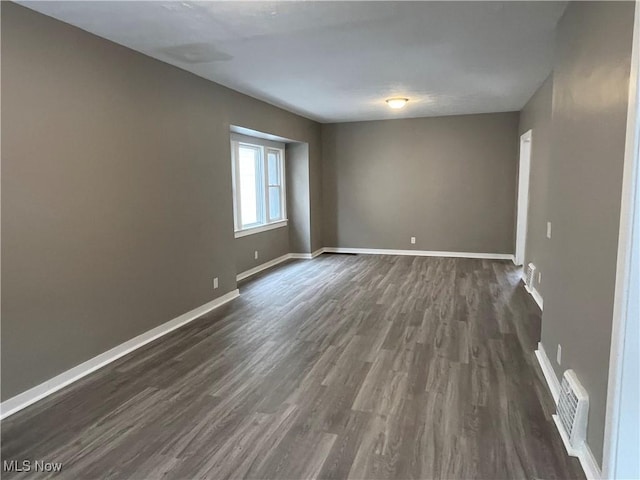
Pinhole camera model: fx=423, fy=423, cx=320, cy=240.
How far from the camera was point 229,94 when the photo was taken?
4941 millimetres

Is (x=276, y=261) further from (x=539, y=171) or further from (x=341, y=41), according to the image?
(x=341, y=41)

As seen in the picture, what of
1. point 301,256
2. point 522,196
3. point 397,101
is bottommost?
point 301,256

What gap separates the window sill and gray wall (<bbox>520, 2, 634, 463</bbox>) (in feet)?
14.0

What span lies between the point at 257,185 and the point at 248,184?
0.84ft

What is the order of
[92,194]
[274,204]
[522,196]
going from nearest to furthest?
1. [92,194]
2. [522,196]
3. [274,204]

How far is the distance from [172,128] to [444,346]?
316 centimetres

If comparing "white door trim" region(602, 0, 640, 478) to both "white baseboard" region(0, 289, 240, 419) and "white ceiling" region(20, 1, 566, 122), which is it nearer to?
"white ceiling" region(20, 1, 566, 122)

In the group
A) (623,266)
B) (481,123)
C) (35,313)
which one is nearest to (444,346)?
(623,266)

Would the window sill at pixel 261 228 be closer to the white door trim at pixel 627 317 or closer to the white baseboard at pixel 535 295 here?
the white baseboard at pixel 535 295

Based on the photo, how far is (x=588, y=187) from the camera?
7.09ft

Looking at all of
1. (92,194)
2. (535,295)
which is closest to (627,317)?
(92,194)

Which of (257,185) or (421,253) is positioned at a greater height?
(257,185)

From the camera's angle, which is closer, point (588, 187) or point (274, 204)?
point (588, 187)

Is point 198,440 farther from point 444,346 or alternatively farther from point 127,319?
point 444,346
